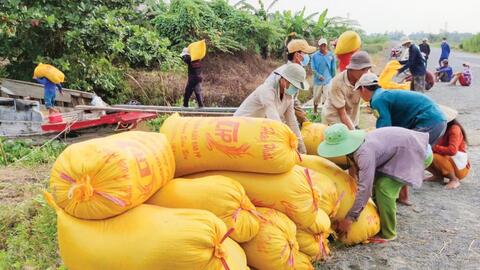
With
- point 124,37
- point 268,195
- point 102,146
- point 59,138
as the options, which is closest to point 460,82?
point 124,37

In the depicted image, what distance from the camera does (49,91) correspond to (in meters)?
7.38

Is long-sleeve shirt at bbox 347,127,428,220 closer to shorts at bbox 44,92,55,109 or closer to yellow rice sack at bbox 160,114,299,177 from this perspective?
yellow rice sack at bbox 160,114,299,177

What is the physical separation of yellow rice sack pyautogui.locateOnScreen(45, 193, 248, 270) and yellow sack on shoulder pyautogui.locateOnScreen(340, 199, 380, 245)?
1382 millimetres

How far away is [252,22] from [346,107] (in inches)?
345

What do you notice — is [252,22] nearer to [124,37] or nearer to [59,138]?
[124,37]

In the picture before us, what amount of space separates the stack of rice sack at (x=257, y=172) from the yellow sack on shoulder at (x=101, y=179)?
34 cm

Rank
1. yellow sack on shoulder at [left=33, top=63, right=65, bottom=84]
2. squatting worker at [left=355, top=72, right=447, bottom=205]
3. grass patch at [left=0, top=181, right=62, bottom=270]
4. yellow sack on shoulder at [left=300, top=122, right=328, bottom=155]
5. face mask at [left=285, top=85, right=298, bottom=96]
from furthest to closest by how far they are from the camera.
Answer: yellow sack on shoulder at [left=33, top=63, right=65, bottom=84] < yellow sack on shoulder at [left=300, top=122, right=328, bottom=155] < squatting worker at [left=355, top=72, right=447, bottom=205] < face mask at [left=285, top=85, right=298, bottom=96] < grass patch at [left=0, top=181, right=62, bottom=270]

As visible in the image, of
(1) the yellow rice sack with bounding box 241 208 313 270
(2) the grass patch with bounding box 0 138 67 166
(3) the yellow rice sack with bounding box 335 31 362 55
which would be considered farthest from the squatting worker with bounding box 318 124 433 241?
(2) the grass patch with bounding box 0 138 67 166

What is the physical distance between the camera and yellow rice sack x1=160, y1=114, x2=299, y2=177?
262 centimetres

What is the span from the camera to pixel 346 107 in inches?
182

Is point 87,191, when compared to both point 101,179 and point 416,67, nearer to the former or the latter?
point 101,179

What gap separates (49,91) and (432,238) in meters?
6.20

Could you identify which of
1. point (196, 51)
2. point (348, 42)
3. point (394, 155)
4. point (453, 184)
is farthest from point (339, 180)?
point (196, 51)

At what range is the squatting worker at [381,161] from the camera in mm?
3242
